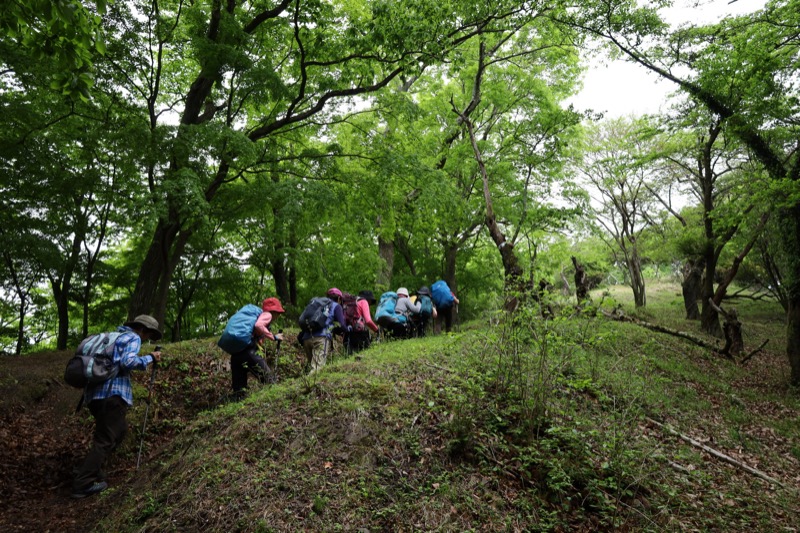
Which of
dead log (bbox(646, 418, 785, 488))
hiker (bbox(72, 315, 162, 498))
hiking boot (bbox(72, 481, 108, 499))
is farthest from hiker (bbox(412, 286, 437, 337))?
hiking boot (bbox(72, 481, 108, 499))

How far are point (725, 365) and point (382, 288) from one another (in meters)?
10.3

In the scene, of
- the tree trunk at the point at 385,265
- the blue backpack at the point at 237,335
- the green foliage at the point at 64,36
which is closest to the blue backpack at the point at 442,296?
the tree trunk at the point at 385,265

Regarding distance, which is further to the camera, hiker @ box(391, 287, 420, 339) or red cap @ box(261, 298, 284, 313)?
hiker @ box(391, 287, 420, 339)

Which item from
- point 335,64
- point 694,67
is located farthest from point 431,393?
point 694,67

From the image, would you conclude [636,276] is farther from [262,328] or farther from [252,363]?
[252,363]

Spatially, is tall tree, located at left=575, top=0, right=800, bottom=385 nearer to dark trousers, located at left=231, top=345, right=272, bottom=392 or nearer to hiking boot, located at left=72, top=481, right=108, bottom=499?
dark trousers, located at left=231, top=345, right=272, bottom=392

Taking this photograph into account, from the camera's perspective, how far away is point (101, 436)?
5059 mm

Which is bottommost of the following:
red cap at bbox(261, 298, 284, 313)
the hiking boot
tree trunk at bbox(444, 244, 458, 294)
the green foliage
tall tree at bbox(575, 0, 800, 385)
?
the hiking boot

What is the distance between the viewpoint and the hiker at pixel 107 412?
496cm

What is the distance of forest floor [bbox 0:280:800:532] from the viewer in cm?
373

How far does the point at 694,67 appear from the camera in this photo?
11203 mm

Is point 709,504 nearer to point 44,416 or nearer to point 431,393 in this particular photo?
point 431,393

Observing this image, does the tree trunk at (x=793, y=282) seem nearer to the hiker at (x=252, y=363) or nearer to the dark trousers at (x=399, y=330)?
the dark trousers at (x=399, y=330)

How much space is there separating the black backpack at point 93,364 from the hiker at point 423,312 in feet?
22.2
